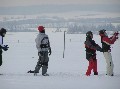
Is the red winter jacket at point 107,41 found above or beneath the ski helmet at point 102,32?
beneath

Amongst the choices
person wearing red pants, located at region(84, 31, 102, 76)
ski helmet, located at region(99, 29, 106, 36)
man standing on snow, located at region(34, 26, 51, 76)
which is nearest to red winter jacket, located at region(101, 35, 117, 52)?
ski helmet, located at region(99, 29, 106, 36)

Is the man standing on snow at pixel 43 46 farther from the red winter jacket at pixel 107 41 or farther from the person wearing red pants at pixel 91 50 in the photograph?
the red winter jacket at pixel 107 41

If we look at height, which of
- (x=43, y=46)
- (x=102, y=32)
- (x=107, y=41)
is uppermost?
(x=102, y=32)

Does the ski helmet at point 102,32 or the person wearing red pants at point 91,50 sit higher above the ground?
the ski helmet at point 102,32

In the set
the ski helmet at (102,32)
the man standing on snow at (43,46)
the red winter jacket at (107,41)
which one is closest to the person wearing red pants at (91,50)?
the red winter jacket at (107,41)

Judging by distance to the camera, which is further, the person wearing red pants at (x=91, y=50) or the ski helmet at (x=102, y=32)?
the person wearing red pants at (x=91, y=50)

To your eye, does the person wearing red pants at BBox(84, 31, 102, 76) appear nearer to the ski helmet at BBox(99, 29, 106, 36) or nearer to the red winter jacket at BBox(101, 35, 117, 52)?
the red winter jacket at BBox(101, 35, 117, 52)

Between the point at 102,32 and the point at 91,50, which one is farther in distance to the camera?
the point at 91,50

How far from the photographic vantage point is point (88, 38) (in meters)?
12.7

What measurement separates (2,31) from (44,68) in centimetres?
196

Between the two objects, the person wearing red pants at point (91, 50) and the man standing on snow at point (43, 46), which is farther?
the person wearing red pants at point (91, 50)

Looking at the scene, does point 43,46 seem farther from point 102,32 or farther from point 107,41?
point 107,41

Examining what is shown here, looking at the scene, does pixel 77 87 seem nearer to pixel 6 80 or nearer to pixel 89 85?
pixel 89 85

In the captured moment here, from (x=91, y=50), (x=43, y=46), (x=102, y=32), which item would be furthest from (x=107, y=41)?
(x=43, y=46)
